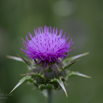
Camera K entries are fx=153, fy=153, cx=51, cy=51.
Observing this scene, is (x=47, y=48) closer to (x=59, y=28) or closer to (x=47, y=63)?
(x=47, y=63)

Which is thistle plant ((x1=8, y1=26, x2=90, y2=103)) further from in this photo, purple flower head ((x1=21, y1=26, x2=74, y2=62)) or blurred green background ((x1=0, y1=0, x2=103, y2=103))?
blurred green background ((x1=0, y1=0, x2=103, y2=103))

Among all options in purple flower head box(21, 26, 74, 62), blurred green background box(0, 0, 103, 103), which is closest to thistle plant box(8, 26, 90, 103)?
purple flower head box(21, 26, 74, 62)

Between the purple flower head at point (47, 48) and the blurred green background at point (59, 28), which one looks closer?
the purple flower head at point (47, 48)

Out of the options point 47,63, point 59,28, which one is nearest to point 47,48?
point 47,63

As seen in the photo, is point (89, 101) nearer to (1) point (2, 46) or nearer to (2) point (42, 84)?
(2) point (42, 84)

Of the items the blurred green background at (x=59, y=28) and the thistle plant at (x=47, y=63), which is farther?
the blurred green background at (x=59, y=28)

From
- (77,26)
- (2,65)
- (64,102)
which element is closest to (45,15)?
(77,26)

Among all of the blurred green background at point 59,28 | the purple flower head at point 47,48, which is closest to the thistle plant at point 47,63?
the purple flower head at point 47,48

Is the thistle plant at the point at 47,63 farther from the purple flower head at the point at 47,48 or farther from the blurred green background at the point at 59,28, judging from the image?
the blurred green background at the point at 59,28
